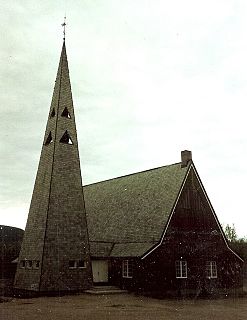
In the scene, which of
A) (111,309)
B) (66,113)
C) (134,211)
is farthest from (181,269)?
(66,113)

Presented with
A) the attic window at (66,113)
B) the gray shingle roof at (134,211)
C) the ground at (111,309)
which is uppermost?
the attic window at (66,113)

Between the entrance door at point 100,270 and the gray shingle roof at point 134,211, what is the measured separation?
780 millimetres

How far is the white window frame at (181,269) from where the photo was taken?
3025cm

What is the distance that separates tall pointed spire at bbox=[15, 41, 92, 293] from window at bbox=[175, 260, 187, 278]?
653 cm

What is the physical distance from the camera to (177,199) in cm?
3092

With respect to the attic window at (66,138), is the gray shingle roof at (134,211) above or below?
below

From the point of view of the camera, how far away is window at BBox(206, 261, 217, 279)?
32.0 m

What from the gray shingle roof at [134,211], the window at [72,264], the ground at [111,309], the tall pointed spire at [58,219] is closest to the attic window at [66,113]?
the tall pointed spire at [58,219]

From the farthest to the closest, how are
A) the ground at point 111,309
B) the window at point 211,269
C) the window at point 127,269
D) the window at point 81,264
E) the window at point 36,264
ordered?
the window at point 211,269 < the window at point 127,269 < the window at point 81,264 < the window at point 36,264 < the ground at point 111,309

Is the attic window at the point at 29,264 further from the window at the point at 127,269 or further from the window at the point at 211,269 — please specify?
the window at the point at 211,269

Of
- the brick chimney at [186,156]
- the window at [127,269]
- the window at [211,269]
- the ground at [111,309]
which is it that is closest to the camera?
the ground at [111,309]

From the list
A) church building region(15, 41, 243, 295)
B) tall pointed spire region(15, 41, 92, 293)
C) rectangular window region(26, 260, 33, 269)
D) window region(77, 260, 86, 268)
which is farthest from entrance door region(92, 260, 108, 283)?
rectangular window region(26, 260, 33, 269)

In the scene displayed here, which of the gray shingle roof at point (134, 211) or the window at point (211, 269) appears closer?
the gray shingle roof at point (134, 211)

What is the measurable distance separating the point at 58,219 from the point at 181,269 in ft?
32.8
